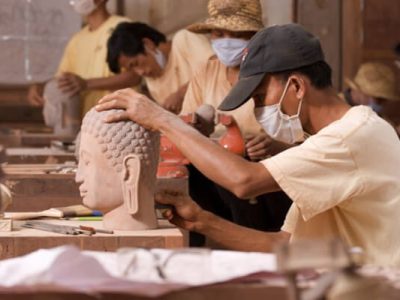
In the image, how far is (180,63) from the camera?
8375mm

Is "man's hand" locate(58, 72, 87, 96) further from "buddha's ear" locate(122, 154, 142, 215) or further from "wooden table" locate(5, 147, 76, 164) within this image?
"buddha's ear" locate(122, 154, 142, 215)

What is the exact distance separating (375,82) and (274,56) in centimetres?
493

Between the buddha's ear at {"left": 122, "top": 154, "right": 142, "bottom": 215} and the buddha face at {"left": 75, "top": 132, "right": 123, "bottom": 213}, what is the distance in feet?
0.08

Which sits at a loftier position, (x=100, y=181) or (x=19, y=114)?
(x=100, y=181)

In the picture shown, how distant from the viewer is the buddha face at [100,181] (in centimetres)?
423

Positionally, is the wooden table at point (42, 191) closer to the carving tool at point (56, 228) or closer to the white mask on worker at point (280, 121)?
the carving tool at point (56, 228)

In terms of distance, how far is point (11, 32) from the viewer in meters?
10.6

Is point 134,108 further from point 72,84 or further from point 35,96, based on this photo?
point 35,96

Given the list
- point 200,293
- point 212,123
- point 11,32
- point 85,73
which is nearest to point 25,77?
point 11,32

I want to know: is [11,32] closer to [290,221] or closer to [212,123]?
[212,123]

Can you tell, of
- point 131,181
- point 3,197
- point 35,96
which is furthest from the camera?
point 35,96

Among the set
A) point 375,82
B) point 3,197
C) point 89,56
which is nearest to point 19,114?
point 89,56

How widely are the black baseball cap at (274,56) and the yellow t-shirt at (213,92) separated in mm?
2674

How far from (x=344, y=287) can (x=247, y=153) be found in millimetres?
4132
